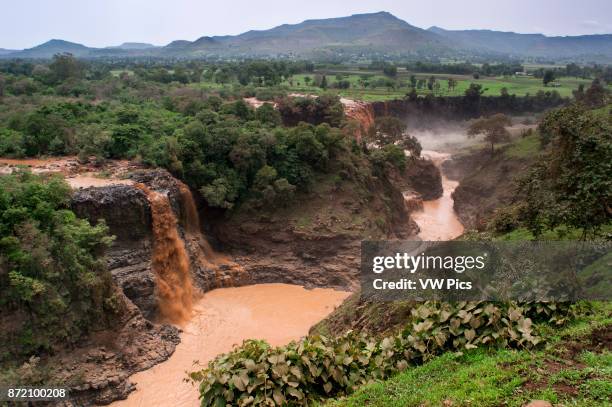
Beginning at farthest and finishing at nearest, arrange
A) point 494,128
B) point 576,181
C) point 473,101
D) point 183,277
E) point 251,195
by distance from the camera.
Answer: point 473,101, point 494,128, point 251,195, point 183,277, point 576,181

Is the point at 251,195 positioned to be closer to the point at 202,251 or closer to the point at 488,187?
the point at 202,251

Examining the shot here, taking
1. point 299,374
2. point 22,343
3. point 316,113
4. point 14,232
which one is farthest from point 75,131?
point 299,374

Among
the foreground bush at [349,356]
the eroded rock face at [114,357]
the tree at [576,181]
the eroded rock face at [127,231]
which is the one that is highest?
the tree at [576,181]

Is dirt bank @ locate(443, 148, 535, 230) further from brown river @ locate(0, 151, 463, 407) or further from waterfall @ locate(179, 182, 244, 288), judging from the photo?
waterfall @ locate(179, 182, 244, 288)

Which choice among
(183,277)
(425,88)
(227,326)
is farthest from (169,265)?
(425,88)

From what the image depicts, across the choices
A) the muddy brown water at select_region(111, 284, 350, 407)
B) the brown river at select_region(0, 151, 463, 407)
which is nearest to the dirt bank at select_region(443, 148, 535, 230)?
the muddy brown water at select_region(111, 284, 350, 407)

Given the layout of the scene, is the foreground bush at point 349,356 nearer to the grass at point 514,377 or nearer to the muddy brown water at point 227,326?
the grass at point 514,377

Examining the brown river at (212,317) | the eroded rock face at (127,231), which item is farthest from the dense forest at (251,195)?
the brown river at (212,317)
